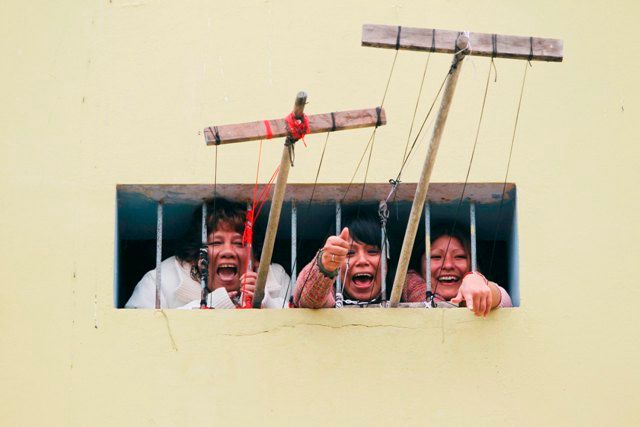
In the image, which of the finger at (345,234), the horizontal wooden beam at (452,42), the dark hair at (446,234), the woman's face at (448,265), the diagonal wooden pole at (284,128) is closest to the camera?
the horizontal wooden beam at (452,42)

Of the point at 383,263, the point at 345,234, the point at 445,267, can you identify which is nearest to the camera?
the point at 345,234

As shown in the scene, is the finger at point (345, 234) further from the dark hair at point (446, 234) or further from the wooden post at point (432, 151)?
the dark hair at point (446, 234)

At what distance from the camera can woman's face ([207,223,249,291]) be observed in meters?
6.45

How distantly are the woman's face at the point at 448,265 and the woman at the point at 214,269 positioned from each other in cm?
63

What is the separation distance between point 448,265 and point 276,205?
117 cm

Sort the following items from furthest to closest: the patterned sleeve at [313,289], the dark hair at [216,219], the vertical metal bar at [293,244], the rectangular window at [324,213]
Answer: the dark hair at [216,219], the rectangular window at [324,213], the vertical metal bar at [293,244], the patterned sleeve at [313,289]

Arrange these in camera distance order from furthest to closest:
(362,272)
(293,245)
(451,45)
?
(362,272) < (293,245) < (451,45)

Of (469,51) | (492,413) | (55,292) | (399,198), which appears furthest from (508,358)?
(55,292)

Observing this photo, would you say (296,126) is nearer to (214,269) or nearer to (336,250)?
(336,250)

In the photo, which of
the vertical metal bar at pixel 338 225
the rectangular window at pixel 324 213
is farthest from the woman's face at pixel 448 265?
the vertical metal bar at pixel 338 225

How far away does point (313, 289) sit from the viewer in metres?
5.95

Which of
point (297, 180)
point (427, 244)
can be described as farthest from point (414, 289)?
point (297, 180)

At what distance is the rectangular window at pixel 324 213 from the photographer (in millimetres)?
6332

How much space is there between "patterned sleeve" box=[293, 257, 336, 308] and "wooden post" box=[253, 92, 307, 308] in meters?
0.14
